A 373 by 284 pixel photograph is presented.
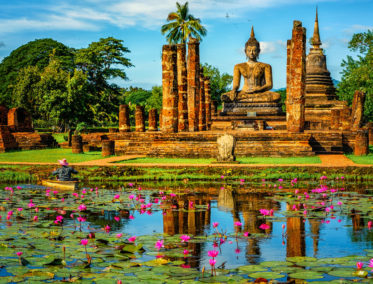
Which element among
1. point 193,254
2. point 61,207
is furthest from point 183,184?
point 193,254

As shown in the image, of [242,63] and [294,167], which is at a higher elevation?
[242,63]

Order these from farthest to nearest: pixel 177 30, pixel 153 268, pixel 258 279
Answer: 1. pixel 177 30
2. pixel 153 268
3. pixel 258 279

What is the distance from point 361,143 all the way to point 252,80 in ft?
42.1

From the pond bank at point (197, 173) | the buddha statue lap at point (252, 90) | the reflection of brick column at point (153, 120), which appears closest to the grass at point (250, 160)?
the pond bank at point (197, 173)

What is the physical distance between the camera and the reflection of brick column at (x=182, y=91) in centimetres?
2311

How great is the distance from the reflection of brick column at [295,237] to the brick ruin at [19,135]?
738 inches

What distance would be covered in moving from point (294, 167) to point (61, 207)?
7151 millimetres

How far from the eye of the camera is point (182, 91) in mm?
23516

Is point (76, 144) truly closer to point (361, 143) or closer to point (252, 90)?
point (361, 143)

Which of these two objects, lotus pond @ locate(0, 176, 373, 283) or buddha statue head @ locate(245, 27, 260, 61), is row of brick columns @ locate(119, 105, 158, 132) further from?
lotus pond @ locate(0, 176, 373, 283)

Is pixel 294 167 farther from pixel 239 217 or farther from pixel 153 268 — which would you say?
pixel 153 268

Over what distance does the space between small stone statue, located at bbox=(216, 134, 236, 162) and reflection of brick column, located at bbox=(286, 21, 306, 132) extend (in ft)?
14.6

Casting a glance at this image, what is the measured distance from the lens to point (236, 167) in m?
14.7

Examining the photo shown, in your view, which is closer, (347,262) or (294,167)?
(347,262)
